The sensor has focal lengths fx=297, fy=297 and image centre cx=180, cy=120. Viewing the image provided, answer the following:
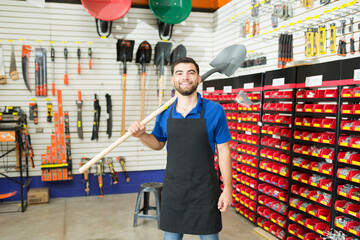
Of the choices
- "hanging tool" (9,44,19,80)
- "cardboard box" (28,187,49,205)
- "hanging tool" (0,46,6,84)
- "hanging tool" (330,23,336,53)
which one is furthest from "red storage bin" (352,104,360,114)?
"hanging tool" (0,46,6,84)

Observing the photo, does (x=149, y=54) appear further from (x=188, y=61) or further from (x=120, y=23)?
(x=188, y=61)

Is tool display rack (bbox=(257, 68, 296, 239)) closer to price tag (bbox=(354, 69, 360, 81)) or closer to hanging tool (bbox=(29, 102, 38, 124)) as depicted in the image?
price tag (bbox=(354, 69, 360, 81))

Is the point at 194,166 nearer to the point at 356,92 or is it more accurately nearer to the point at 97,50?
the point at 356,92

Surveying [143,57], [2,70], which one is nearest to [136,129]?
[143,57]

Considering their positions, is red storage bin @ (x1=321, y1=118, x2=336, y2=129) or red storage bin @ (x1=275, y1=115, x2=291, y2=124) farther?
red storage bin @ (x1=275, y1=115, x2=291, y2=124)

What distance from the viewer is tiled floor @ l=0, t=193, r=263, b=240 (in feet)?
12.5

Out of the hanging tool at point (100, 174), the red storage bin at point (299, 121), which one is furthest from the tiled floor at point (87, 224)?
the red storage bin at point (299, 121)

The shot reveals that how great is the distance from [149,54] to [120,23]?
0.81 m

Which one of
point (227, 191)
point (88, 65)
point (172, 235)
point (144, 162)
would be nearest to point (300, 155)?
point (227, 191)

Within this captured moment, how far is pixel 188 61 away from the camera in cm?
204

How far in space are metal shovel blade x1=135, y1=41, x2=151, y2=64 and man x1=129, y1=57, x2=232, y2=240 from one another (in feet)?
11.9

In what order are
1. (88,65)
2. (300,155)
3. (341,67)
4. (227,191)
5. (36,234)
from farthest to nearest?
1. (88,65)
2. (36,234)
3. (300,155)
4. (341,67)
5. (227,191)

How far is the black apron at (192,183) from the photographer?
2031 mm

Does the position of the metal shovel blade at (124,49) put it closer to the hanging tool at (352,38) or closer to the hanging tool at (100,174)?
the hanging tool at (100,174)
